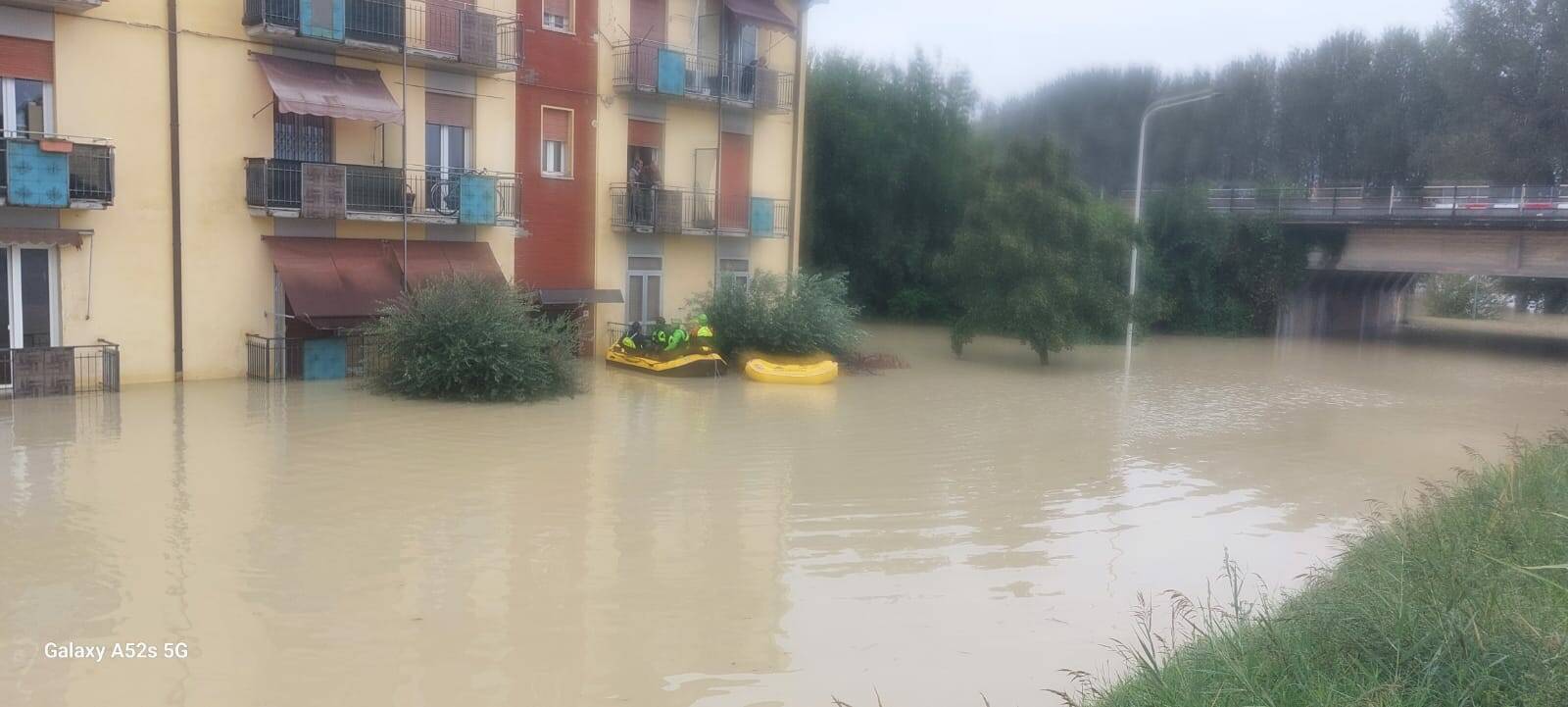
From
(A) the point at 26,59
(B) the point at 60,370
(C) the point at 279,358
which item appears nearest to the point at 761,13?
(C) the point at 279,358

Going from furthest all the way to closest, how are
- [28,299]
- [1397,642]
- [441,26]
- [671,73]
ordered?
[671,73], [441,26], [28,299], [1397,642]

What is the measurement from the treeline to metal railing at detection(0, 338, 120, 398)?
28.9 metres

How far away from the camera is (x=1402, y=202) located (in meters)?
38.5

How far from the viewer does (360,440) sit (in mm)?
15820

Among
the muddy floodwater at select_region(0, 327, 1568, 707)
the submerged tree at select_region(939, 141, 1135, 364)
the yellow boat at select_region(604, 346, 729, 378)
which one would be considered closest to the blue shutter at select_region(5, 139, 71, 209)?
the muddy floodwater at select_region(0, 327, 1568, 707)

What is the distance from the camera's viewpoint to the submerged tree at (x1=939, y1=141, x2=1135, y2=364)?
27.9 metres

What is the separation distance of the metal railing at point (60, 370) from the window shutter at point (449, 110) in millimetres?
7063

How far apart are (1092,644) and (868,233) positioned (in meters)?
33.6

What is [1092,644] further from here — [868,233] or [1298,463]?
[868,233]

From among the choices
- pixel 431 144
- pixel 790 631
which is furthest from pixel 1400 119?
pixel 790 631

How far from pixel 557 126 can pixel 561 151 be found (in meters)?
0.55

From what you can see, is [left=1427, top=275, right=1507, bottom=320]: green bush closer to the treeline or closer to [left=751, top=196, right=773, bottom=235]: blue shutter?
the treeline

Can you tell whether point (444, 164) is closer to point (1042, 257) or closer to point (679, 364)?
point (679, 364)

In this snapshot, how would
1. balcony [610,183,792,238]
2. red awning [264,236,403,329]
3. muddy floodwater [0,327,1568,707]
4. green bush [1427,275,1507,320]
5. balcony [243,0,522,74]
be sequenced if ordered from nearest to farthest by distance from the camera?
muddy floodwater [0,327,1568,707] < balcony [243,0,522,74] < red awning [264,236,403,329] < balcony [610,183,792,238] < green bush [1427,275,1507,320]
